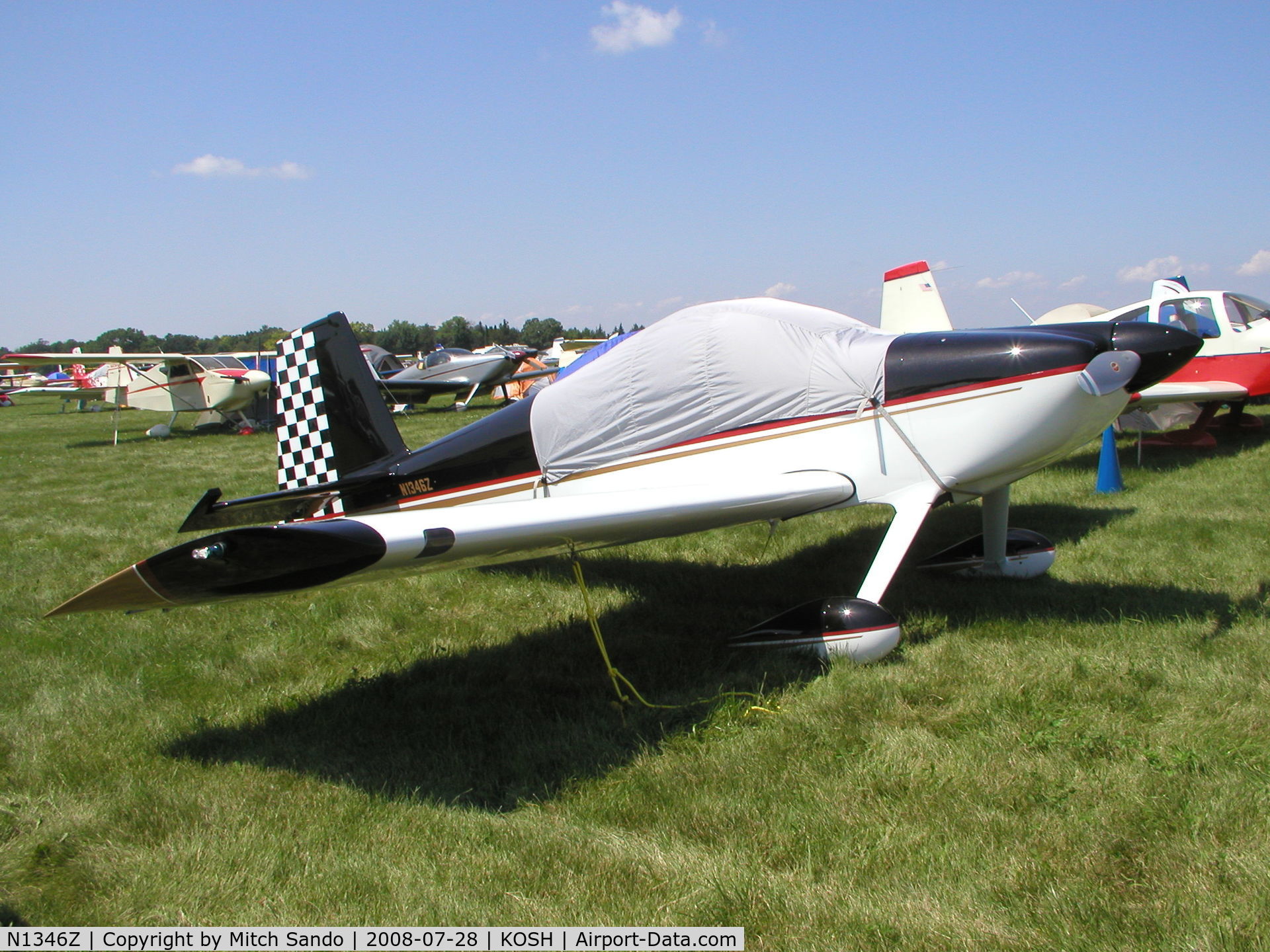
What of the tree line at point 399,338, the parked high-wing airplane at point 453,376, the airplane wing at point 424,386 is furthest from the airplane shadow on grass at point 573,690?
the tree line at point 399,338

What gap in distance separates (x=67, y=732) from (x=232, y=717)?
66cm

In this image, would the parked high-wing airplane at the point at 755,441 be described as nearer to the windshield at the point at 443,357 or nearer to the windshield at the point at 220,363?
the windshield at the point at 220,363

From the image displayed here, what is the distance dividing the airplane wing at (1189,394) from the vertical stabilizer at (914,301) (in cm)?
261

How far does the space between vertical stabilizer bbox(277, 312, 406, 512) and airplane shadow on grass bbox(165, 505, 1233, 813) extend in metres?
1.37

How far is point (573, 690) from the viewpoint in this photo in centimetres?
396

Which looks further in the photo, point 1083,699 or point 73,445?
point 73,445

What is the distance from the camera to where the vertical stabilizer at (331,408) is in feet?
18.1

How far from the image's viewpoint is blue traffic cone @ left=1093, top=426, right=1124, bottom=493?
780cm

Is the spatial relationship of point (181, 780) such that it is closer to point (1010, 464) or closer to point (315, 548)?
point (315, 548)

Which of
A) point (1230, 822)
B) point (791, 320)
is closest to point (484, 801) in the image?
point (1230, 822)

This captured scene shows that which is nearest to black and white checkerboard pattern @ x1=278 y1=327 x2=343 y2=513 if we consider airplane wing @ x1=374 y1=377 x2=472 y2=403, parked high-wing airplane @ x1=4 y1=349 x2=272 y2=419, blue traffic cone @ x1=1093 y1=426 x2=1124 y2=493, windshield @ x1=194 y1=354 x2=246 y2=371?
blue traffic cone @ x1=1093 y1=426 x2=1124 y2=493

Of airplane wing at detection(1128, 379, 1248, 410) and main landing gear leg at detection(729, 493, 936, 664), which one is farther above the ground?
airplane wing at detection(1128, 379, 1248, 410)

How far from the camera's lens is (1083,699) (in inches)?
135

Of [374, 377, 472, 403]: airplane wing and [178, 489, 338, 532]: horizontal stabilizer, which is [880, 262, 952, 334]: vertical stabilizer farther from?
[374, 377, 472, 403]: airplane wing
